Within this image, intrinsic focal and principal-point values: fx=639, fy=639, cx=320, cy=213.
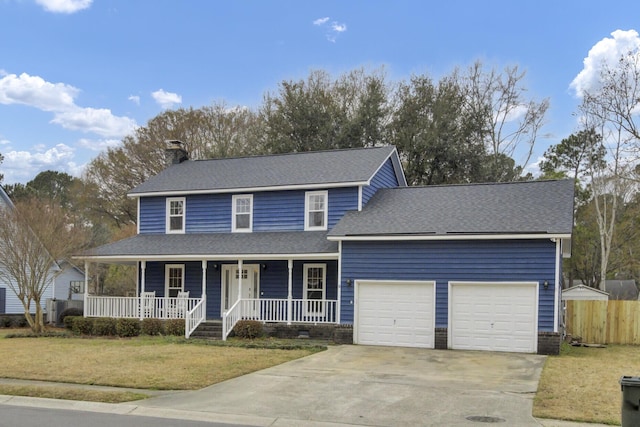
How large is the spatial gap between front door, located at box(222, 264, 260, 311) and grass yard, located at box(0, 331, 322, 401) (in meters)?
3.47

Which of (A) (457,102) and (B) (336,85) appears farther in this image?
(B) (336,85)

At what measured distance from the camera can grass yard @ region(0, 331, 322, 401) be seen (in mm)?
12422

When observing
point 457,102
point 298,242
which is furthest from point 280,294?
point 457,102

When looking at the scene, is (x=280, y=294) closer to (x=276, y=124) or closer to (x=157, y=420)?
(x=157, y=420)

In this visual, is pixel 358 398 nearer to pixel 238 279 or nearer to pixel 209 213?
pixel 238 279

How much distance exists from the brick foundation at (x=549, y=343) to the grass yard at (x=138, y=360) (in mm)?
6104

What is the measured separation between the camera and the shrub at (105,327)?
73.2 feet

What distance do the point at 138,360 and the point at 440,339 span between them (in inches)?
334

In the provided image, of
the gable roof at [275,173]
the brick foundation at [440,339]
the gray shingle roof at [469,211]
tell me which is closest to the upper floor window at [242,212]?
the gable roof at [275,173]

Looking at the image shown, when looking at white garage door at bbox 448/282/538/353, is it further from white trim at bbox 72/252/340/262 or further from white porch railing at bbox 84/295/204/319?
white porch railing at bbox 84/295/204/319

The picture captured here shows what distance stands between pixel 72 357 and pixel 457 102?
1160 inches

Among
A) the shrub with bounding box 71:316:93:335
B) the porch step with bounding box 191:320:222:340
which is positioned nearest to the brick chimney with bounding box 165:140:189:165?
the shrub with bounding box 71:316:93:335

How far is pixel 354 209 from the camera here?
22.5 meters

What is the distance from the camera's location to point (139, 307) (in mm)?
23047
